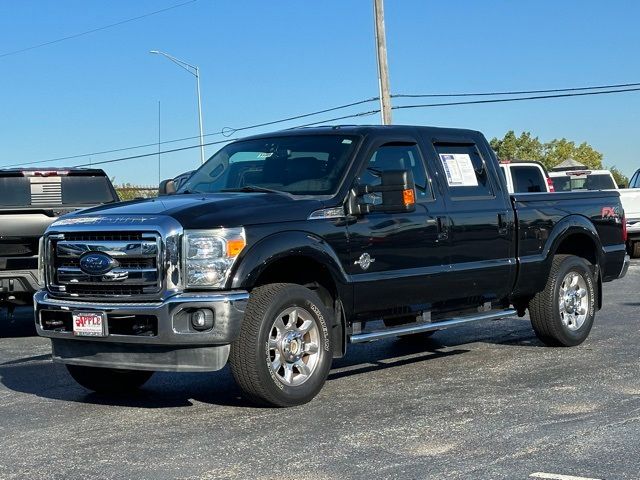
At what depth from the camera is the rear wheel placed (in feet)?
26.1

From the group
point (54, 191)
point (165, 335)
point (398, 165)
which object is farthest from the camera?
point (54, 191)

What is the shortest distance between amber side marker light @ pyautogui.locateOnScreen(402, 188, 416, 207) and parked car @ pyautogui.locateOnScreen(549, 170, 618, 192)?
16451 millimetres

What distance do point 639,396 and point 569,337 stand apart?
8.36 ft

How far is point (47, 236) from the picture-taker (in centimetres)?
752

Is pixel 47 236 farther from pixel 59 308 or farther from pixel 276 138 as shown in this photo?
pixel 276 138

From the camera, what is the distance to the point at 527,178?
58.4 feet

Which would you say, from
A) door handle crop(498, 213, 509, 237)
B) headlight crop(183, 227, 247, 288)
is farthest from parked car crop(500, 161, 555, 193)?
headlight crop(183, 227, 247, 288)

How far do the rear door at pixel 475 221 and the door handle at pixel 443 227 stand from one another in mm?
61

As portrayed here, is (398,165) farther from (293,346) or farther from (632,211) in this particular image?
(632,211)

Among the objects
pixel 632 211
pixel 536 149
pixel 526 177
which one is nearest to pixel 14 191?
pixel 526 177

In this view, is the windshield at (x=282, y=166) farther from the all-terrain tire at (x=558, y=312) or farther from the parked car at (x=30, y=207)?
the parked car at (x=30, y=207)

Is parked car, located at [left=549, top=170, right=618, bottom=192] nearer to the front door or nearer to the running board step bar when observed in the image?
the running board step bar

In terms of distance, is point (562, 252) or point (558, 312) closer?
point (558, 312)

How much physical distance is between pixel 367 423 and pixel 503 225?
313 cm
